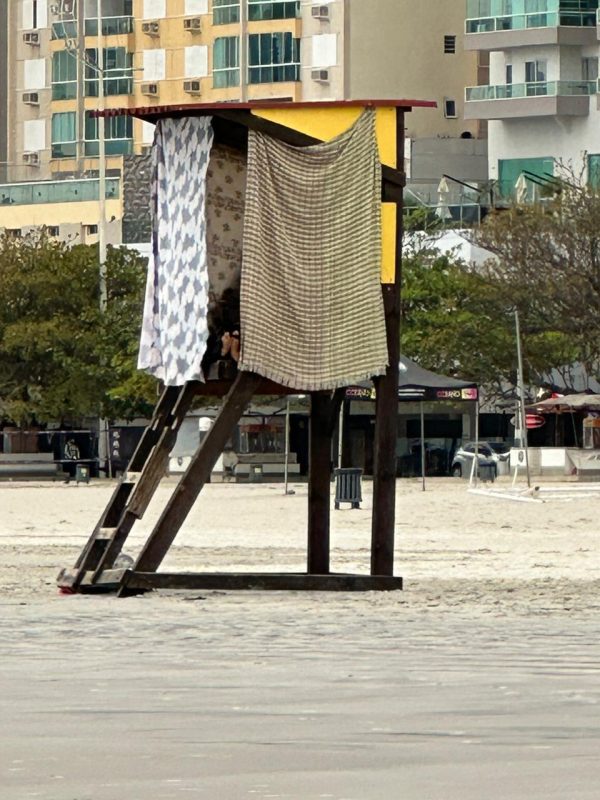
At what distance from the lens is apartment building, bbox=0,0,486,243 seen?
315ft

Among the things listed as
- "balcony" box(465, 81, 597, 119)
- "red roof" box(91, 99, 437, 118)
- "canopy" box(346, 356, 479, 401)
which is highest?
"balcony" box(465, 81, 597, 119)

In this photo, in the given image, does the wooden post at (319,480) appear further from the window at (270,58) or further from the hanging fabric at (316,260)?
the window at (270,58)

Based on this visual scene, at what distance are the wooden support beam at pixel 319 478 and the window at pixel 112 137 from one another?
88.3 metres

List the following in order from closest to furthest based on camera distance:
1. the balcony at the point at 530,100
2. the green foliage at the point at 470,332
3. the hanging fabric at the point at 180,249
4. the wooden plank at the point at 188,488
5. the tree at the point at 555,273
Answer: the wooden plank at the point at 188,488, the hanging fabric at the point at 180,249, the green foliage at the point at 470,332, the tree at the point at 555,273, the balcony at the point at 530,100

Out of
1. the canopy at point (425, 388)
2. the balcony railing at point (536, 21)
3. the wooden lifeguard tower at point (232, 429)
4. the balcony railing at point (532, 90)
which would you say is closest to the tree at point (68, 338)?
the canopy at point (425, 388)

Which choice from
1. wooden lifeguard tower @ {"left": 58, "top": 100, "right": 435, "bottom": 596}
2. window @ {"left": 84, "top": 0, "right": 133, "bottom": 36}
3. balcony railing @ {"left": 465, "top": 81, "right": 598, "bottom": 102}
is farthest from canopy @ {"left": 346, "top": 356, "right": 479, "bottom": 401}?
window @ {"left": 84, "top": 0, "right": 133, "bottom": 36}

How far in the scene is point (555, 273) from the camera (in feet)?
221

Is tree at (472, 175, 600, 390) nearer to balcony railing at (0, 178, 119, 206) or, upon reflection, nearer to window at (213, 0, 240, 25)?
balcony railing at (0, 178, 119, 206)

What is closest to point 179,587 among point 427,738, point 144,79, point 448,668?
point 448,668

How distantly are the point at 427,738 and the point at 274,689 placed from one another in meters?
2.04

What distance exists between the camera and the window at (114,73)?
358 ft

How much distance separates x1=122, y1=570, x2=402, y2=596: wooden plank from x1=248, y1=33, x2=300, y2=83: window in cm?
8628

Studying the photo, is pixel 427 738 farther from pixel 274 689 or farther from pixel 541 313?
pixel 541 313

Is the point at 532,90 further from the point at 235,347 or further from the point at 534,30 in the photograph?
the point at 235,347
